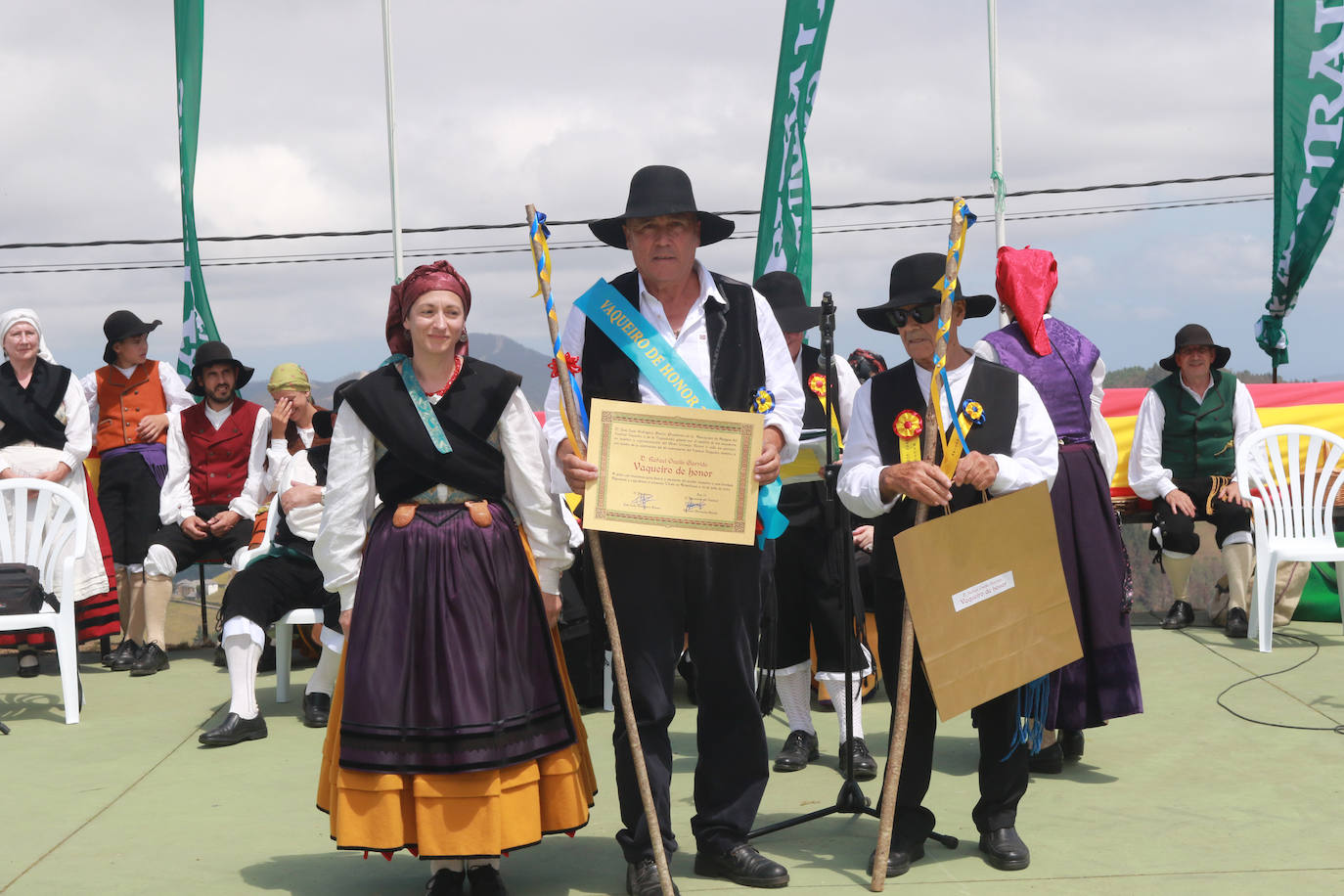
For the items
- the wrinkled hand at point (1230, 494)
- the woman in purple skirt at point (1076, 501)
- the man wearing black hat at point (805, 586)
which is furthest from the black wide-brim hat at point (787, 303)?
the wrinkled hand at point (1230, 494)

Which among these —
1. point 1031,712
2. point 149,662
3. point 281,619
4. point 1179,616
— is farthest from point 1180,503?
point 149,662

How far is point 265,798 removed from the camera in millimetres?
4934

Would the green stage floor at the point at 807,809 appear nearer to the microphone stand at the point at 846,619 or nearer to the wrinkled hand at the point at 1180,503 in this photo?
the microphone stand at the point at 846,619

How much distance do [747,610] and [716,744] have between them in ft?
1.27

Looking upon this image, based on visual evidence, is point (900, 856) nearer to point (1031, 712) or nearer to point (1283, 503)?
point (1031, 712)

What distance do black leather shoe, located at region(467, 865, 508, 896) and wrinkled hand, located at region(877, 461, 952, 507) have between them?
1.55 m

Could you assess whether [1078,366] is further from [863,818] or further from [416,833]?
[416,833]

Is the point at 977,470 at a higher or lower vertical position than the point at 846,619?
higher

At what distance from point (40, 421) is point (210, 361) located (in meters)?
0.96

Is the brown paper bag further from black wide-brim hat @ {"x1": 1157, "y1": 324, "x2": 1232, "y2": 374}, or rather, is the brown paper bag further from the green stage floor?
black wide-brim hat @ {"x1": 1157, "y1": 324, "x2": 1232, "y2": 374}

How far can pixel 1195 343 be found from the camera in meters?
7.85

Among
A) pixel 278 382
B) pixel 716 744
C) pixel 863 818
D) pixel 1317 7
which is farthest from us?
pixel 1317 7

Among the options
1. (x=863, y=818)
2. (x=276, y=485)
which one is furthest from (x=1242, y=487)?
(x=276, y=485)

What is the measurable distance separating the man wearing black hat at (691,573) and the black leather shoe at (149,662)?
4.72 m
